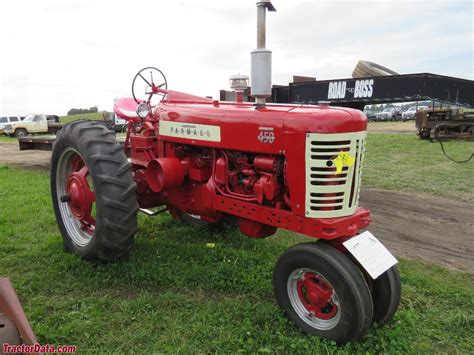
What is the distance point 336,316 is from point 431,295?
3.88ft

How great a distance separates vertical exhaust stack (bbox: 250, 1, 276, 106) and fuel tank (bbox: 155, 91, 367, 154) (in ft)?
0.48

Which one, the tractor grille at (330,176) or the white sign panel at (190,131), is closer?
the tractor grille at (330,176)

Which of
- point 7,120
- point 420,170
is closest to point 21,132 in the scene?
point 7,120

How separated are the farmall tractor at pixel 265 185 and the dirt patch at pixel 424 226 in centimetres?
174

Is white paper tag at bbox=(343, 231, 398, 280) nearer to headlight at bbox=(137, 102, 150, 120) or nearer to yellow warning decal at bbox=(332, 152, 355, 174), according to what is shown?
yellow warning decal at bbox=(332, 152, 355, 174)

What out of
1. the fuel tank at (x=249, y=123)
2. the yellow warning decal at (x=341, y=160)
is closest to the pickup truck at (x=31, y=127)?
the fuel tank at (x=249, y=123)

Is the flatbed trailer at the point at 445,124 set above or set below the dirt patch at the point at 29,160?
Answer: above

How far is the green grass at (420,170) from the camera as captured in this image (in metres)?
7.25

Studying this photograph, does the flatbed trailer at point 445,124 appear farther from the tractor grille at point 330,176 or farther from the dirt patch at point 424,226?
the tractor grille at point 330,176

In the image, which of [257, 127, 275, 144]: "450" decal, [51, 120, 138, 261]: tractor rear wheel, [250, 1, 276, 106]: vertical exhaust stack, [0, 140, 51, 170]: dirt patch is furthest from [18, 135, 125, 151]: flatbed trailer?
[257, 127, 275, 144]: "450" decal

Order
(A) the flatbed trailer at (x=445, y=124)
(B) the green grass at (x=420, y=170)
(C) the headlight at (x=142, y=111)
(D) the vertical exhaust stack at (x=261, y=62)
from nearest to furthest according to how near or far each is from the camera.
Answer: (D) the vertical exhaust stack at (x=261, y=62) < (C) the headlight at (x=142, y=111) < (B) the green grass at (x=420, y=170) < (A) the flatbed trailer at (x=445, y=124)

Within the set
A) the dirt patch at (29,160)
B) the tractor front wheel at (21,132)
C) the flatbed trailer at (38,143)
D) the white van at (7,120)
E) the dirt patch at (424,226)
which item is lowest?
the tractor front wheel at (21,132)

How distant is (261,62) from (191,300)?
6.13 feet

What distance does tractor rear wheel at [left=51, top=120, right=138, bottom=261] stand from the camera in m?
3.50
